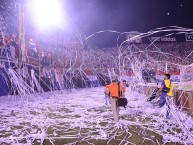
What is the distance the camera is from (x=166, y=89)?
10.0m

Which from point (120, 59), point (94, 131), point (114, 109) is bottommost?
point (94, 131)

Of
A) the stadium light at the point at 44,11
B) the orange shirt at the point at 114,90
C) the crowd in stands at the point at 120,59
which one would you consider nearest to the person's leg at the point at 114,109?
the orange shirt at the point at 114,90

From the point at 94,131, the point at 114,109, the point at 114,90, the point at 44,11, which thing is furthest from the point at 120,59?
the point at 94,131

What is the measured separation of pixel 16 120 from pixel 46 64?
1807 centimetres

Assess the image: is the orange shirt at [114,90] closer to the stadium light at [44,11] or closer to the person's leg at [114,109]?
the person's leg at [114,109]

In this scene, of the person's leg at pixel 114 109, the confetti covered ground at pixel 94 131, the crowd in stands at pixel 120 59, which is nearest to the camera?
the confetti covered ground at pixel 94 131

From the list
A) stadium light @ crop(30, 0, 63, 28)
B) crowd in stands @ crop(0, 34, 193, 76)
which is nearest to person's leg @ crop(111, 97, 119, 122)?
stadium light @ crop(30, 0, 63, 28)

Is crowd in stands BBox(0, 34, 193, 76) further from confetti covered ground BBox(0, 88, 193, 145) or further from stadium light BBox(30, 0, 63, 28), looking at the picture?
confetti covered ground BBox(0, 88, 193, 145)

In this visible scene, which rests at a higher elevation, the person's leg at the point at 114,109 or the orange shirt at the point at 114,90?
the orange shirt at the point at 114,90

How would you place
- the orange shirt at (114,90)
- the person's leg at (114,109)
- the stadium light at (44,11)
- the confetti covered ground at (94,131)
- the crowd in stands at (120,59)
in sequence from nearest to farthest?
the confetti covered ground at (94,131) → the person's leg at (114,109) → the orange shirt at (114,90) → the stadium light at (44,11) → the crowd in stands at (120,59)

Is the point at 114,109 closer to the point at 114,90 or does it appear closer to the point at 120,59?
the point at 114,90

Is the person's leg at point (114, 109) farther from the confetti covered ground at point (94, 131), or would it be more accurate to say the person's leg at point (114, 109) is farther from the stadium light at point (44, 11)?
the stadium light at point (44, 11)

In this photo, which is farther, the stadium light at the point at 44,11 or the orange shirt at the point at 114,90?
the stadium light at the point at 44,11

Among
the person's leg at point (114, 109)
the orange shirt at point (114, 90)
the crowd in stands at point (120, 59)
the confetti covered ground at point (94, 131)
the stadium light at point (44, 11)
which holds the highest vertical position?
the stadium light at point (44, 11)
